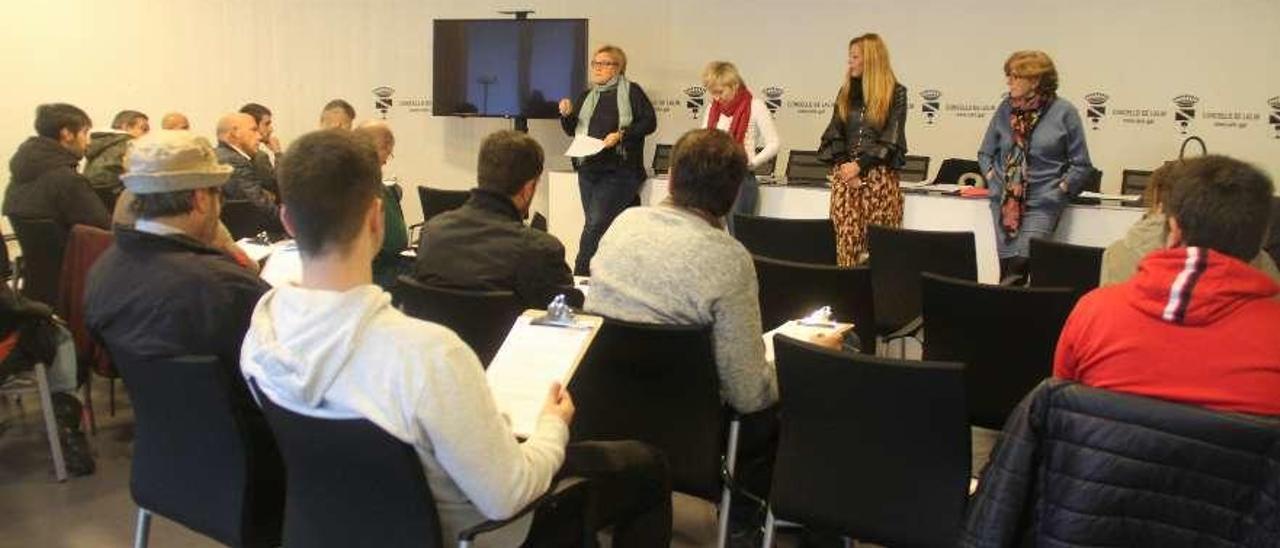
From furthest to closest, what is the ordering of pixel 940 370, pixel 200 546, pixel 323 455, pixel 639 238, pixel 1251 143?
pixel 1251 143
pixel 200 546
pixel 639 238
pixel 940 370
pixel 323 455

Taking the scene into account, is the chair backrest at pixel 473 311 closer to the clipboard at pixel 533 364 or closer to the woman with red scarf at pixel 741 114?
the clipboard at pixel 533 364

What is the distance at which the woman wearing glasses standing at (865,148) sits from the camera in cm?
522

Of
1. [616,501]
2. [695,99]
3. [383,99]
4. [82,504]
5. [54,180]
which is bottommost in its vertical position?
[82,504]

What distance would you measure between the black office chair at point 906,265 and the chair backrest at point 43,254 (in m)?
3.28

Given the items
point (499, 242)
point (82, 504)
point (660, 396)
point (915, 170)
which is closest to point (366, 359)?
point (660, 396)

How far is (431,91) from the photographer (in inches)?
346

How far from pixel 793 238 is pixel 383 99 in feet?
17.8

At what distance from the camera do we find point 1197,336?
5.92ft

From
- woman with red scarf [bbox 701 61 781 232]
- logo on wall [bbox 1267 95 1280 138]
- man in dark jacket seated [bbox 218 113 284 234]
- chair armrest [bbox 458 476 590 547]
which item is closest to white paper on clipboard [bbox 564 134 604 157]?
woman with red scarf [bbox 701 61 781 232]

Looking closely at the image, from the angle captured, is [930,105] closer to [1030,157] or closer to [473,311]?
[1030,157]

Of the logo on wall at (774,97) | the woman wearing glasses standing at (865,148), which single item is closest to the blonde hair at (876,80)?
the woman wearing glasses standing at (865,148)

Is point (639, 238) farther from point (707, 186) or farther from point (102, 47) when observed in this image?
point (102, 47)

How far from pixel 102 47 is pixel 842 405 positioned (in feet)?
26.1

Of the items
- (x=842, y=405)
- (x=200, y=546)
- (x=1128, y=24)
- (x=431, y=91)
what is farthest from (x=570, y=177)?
(x=842, y=405)
